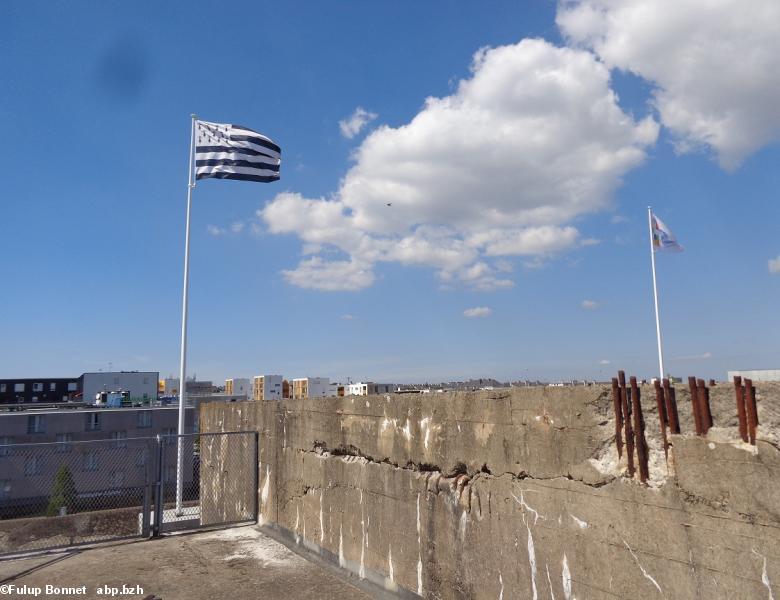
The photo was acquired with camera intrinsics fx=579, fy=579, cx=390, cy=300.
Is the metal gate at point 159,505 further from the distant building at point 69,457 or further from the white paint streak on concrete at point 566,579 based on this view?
the distant building at point 69,457

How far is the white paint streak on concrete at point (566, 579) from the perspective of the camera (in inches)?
151

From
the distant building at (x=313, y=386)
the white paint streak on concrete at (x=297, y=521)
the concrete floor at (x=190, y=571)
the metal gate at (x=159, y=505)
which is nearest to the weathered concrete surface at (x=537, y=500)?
the concrete floor at (x=190, y=571)

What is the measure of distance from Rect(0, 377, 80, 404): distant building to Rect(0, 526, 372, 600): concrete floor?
3405 inches

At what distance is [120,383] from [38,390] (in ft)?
42.8

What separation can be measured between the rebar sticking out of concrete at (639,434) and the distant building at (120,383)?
83.5 meters

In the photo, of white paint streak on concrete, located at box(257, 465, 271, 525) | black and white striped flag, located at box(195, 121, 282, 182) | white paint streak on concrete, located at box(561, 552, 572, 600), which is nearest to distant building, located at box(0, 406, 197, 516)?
black and white striped flag, located at box(195, 121, 282, 182)

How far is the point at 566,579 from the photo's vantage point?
12.7 ft

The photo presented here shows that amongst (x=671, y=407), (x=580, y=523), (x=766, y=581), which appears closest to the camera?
(x=766, y=581)

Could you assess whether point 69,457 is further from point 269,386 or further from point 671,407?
point 269,386

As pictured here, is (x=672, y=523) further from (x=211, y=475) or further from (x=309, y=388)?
(x=309, y=388)

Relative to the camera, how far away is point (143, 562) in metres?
7.62

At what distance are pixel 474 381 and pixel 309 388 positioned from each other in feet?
240

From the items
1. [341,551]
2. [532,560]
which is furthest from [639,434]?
[341,551]

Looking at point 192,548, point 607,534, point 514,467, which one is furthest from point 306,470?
point 607,534
